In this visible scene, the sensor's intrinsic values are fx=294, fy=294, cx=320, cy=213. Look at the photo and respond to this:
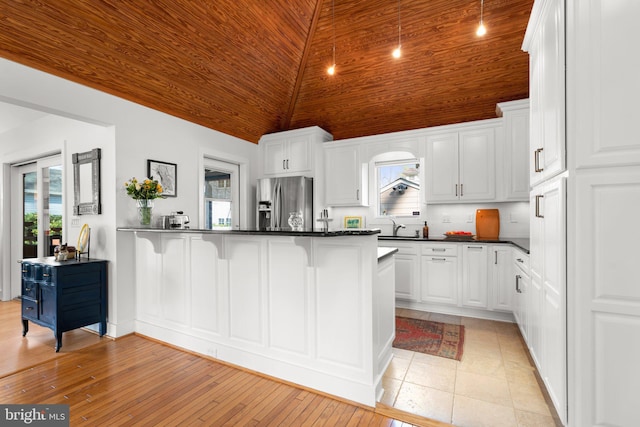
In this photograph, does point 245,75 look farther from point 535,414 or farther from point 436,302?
point 535,414

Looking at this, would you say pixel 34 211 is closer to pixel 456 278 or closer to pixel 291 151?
pixel 291 151

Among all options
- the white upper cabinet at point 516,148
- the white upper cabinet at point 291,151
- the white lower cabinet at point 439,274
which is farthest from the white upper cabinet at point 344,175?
the white upper cabinet at point 516,148

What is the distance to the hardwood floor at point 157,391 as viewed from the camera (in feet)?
6.08

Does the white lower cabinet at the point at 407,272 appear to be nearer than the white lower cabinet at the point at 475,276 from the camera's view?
No

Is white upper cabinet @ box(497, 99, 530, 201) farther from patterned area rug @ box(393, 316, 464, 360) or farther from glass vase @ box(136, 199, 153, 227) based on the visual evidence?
glass vase @ box(136, 199, 153, 227)

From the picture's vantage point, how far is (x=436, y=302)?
3842mm

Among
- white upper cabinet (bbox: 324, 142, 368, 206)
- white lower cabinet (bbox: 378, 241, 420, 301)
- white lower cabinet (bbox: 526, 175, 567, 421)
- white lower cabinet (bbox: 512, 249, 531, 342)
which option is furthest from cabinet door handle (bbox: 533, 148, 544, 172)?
white upper cabinet (bbox: 324, 142, 368, 206)

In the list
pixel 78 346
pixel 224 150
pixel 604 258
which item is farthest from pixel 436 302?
pixel 78 346

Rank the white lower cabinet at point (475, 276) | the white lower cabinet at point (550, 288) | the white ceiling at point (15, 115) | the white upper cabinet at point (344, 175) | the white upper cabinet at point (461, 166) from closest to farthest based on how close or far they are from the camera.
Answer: the white lower cabinet at point (550, 288)
the white lower cabinet at point (475, 276)
the white ceiling at point (15, 115)
the white upper cabinet at point (461, 166)
the white upper cabinet at point (344, 175)

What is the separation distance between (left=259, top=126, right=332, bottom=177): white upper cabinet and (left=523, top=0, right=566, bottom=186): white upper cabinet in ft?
9.98

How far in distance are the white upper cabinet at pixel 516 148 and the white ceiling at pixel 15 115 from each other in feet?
19.6

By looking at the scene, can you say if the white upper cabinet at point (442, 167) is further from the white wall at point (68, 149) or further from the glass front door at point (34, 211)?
the glass front door at point (34, 211)

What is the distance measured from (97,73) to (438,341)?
432cm

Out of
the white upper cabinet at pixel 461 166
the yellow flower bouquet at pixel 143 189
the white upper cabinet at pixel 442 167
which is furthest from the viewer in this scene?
the white upper cabinet at pixel 442 167
